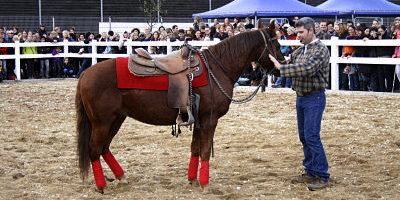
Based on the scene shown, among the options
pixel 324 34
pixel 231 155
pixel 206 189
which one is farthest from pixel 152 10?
pixel 206 189

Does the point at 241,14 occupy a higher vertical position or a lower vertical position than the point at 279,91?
higher

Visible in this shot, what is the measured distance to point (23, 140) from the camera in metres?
7.75

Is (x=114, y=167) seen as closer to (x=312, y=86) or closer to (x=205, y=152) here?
(x=205, y=152)

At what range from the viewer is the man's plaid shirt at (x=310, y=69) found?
518 centimetres

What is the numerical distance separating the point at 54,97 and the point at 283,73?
9.02 metres

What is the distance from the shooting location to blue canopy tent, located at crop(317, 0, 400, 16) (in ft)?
67.0

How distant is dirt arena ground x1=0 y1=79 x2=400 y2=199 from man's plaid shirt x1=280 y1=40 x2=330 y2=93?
1.16 meters

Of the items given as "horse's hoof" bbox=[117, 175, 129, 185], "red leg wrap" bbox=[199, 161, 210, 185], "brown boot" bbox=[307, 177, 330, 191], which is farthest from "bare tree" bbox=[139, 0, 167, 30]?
"brown boot" bbox=[307, 177, 330, 191]

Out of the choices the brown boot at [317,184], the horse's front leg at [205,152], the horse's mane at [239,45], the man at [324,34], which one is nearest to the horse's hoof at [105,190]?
the horse's front leg at [205,152]

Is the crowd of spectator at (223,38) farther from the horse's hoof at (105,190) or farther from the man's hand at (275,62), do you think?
the horse's hoof at (105,190)

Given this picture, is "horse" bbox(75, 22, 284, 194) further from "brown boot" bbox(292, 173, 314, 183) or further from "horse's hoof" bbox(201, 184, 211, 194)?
"brown boot" bbox(292, 173, 314, 183)

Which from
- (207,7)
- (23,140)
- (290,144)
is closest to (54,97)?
(23,140)

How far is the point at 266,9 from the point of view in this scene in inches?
733

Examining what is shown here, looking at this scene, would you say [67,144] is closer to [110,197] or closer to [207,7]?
[110,197]
